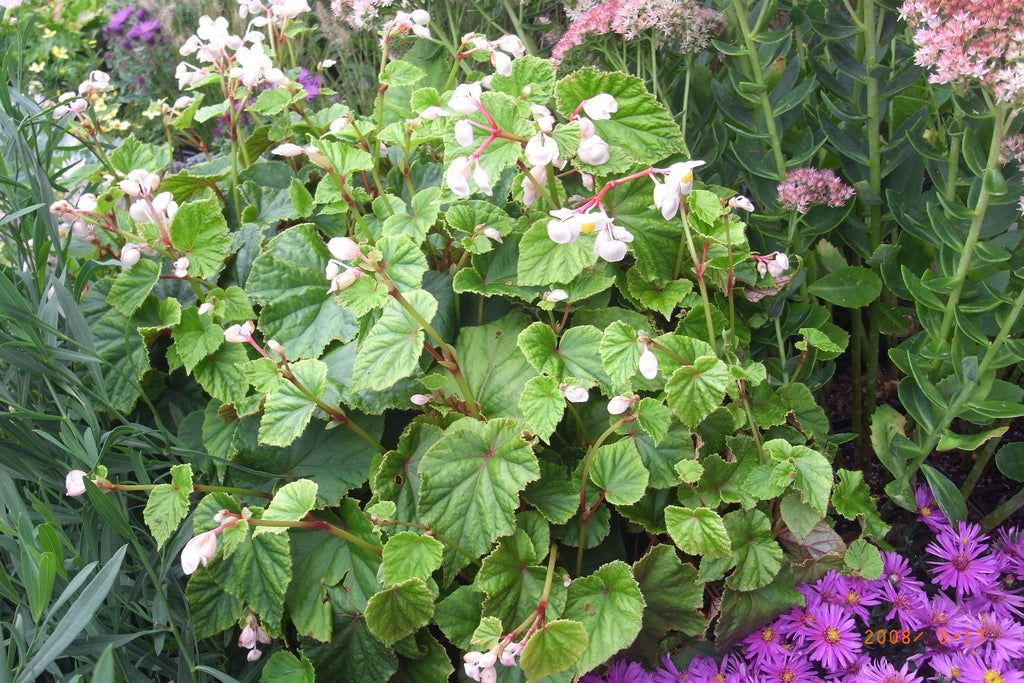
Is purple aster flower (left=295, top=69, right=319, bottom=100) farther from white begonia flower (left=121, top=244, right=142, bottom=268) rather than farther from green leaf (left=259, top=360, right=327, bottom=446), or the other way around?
green leaf (left=259, top=360, right=327, bottom=446)

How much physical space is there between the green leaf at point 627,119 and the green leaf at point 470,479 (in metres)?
0.42

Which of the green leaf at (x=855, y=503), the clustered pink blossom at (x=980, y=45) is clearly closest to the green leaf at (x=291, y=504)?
the green leaf at (x=855, y=503)

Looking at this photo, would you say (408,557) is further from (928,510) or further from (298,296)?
(928,510)

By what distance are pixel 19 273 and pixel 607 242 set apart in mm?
776

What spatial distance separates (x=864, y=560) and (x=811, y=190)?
553mm

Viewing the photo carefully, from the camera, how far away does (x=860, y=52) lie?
4.41ft

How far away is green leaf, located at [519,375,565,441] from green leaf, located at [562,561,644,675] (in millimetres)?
199

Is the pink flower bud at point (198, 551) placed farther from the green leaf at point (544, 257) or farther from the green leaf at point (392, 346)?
the green leaf at point (544, 257)

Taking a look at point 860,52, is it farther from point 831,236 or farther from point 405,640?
point 405,640

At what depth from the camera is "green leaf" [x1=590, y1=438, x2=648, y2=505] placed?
3.33 ft

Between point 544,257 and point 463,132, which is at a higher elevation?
point 463,132

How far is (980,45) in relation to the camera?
3.11 ft

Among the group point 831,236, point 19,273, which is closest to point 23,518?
point 19,273

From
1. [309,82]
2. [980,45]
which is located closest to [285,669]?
[980,45]
